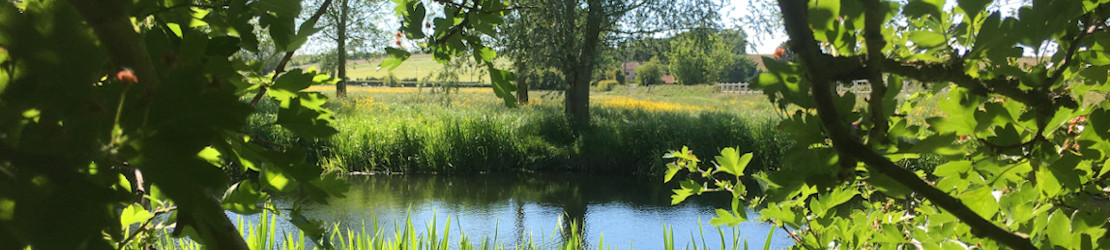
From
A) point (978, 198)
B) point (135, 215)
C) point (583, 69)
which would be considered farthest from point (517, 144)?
point (978, 198)

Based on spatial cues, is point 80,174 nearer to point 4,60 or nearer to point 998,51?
point 4,60

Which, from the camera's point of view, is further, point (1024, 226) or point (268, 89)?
point (1024, 226)

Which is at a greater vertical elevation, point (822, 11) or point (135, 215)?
point (822, 11)

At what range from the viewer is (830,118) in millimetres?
303

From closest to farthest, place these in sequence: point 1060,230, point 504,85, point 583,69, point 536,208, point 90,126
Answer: point 90,126, point 1060,230, point 504,85, point 536,208, point 583,69

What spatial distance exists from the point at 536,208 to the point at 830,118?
5.93 m

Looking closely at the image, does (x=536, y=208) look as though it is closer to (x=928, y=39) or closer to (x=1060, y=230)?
(x=1060, y=230)

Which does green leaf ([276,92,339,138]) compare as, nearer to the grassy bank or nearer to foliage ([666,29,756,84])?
the grassy bank

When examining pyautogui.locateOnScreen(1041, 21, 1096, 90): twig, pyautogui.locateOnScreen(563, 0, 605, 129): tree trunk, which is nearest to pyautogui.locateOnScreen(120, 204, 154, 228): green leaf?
pyautogui.locateOnScreen(1041, 21, 1096, 90): twig

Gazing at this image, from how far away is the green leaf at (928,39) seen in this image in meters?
0.40

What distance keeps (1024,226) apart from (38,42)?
0.87 metres

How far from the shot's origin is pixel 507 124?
27.2 feet

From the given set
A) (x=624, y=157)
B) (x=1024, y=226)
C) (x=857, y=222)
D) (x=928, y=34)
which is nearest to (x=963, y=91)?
(x=928, y=34)

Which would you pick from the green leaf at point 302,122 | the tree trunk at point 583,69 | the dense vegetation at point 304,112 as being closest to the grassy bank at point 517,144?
the tree trunk at point 583,69
